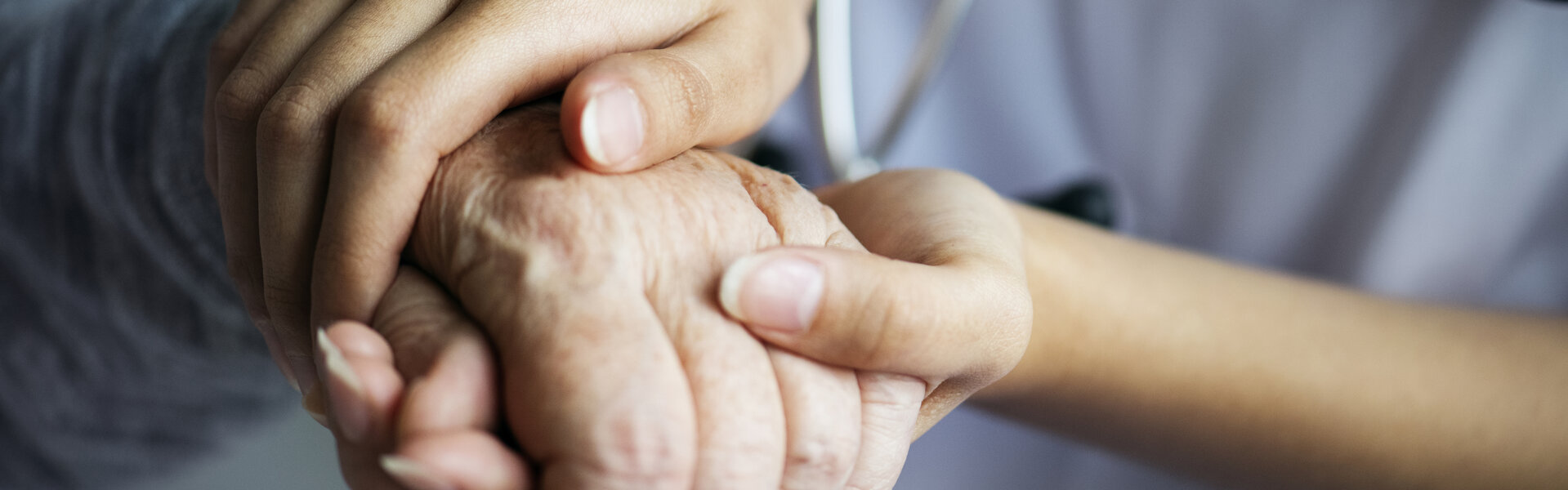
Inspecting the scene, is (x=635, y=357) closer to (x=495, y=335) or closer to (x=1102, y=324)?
(x=495, y=335)

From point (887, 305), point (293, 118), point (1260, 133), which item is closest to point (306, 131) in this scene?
point (293, 118)

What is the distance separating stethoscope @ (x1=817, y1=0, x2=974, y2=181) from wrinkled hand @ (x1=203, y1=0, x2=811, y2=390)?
0.27 meters

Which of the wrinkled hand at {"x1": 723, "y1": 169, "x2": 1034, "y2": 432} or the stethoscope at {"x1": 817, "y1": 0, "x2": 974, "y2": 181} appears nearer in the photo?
the wrinkled hand at {"x1": 723, "y1": 169, "x2": 1034, "y2": 432}

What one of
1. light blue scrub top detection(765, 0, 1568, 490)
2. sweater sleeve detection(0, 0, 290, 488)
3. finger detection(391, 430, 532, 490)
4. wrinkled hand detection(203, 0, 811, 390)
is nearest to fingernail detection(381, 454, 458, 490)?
finger detection(391, 430, 532, 490)

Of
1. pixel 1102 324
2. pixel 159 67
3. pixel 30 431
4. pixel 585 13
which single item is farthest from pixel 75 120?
pixel 1102 324

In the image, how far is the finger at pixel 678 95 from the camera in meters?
0.31

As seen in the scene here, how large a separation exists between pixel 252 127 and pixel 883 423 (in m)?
0.28

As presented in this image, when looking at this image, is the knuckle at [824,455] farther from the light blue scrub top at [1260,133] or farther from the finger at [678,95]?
the light blue scrub top at [1260,133]

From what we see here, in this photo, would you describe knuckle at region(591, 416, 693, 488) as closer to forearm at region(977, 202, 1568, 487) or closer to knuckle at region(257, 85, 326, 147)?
knuckle at region(257, 85, 326, 147)

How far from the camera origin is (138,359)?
0.62 meters

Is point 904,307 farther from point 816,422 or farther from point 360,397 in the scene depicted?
point 360,397

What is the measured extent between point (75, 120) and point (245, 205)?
31 centimetres

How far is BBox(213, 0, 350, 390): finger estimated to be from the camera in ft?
1.20

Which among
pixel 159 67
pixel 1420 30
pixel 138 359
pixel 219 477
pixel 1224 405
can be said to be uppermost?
pixel 1420 30
